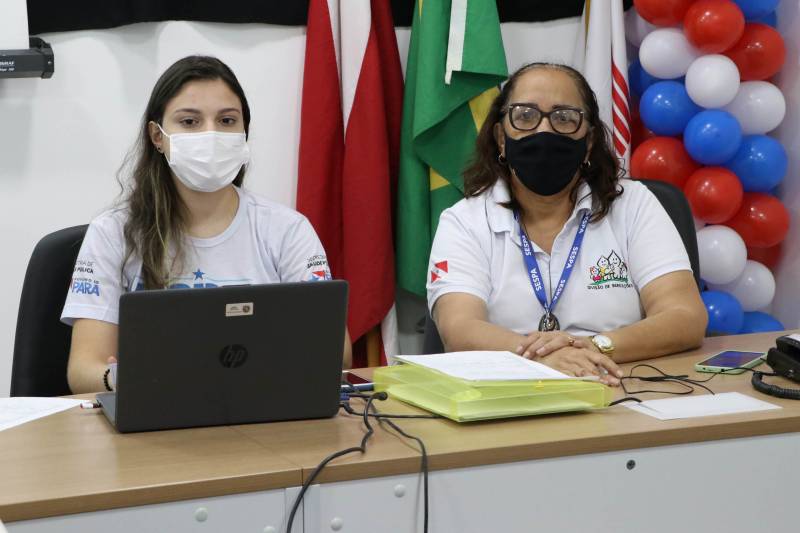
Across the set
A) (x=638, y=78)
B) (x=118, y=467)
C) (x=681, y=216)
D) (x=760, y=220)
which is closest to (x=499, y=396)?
(x=118, y=467)

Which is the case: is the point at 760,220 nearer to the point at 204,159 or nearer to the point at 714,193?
the point at 714,193

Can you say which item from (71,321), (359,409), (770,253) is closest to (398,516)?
(359,409)

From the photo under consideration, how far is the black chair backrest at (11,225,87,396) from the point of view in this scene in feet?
7.02

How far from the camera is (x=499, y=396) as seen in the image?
65.2 inches

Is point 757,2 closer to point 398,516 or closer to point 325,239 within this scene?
point 325,239

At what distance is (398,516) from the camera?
143cm

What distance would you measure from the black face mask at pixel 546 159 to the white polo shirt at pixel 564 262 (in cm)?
9

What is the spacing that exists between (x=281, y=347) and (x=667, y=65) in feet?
7.01

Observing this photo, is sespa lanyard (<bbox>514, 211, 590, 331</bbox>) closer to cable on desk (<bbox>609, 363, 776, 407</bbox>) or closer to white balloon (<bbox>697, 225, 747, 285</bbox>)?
cable on desk (<bbox>609, 363, 776, 407</bbox>)

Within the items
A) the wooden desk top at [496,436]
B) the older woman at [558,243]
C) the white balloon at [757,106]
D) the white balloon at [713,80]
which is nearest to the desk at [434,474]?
the wooden desk top at [496,436]

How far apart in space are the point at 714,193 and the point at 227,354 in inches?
82.6

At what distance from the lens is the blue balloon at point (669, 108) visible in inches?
128

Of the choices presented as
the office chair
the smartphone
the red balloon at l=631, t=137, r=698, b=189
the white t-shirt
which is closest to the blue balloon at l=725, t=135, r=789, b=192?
the red balloon at l=631, t=137, r=698, b=189

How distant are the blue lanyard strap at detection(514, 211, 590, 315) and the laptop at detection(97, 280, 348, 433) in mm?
870
